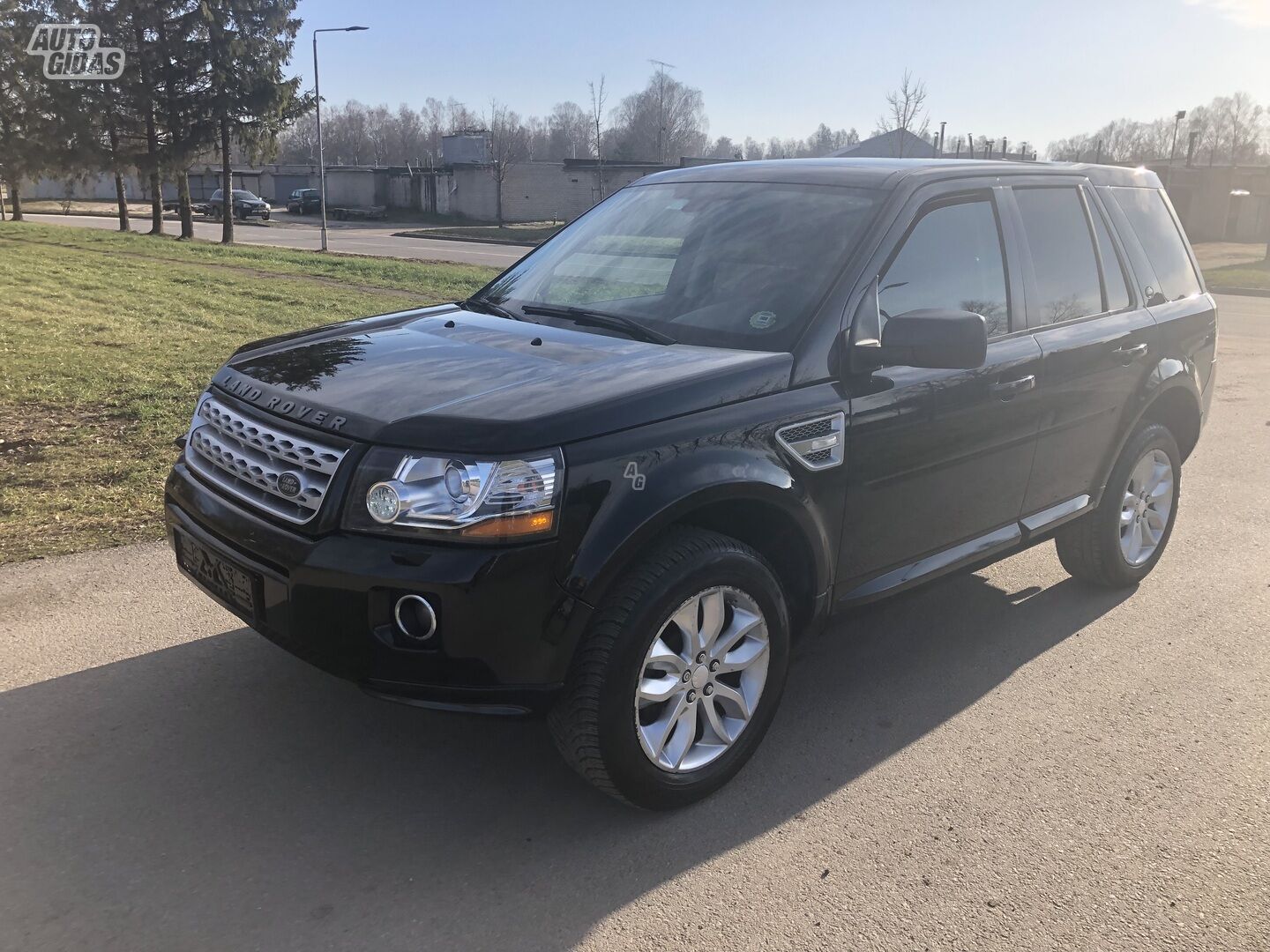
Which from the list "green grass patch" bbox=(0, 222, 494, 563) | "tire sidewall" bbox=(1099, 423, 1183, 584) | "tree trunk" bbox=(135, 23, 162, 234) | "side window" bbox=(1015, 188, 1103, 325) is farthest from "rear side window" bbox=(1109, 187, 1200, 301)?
"tree trunk" bbox=(135, 23, 162, 234)

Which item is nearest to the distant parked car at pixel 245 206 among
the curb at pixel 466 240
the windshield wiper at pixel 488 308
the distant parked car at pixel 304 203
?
the distant parked car at pixel 304 203

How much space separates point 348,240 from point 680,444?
39.3 meters

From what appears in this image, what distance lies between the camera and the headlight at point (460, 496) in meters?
2.64

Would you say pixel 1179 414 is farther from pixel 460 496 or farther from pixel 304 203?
pixel 304 203

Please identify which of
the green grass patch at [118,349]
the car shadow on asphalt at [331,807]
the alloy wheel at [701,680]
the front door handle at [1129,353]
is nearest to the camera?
the car shadow on asphalt at [331,807]

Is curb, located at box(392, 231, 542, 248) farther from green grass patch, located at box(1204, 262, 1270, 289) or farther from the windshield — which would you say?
the windshield

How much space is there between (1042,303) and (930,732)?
1.81 m

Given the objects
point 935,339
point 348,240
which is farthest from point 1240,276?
point 935,339

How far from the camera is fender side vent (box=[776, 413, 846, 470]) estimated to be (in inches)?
125

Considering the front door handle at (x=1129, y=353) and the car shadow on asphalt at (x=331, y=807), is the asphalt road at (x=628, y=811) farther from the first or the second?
the front door handle at (x=1129, y=353)

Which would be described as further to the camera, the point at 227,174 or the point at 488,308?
the point at 227,174

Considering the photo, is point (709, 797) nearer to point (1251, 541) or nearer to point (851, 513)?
point (851, 513)

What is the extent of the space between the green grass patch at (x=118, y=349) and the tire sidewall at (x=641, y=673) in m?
3.30

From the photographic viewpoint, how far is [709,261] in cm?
382
